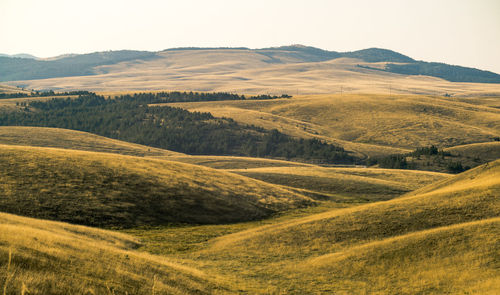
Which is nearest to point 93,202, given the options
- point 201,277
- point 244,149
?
point 201,277

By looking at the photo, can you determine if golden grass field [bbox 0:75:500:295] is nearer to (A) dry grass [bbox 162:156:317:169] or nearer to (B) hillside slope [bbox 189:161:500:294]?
(B) hillside slope [bbox 189:161:500:294]

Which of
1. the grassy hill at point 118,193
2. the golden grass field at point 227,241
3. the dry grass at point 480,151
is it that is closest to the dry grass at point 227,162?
the grassy hill at point 118,193

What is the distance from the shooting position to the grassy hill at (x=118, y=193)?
179 feet

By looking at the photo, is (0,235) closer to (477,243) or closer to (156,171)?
(477,243)

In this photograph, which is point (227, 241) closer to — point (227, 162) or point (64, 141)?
point (227, 162)

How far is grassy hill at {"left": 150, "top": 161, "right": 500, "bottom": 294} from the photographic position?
30375 millimetres

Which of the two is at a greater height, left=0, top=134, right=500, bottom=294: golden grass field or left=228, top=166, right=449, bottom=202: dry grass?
left=0, top=134, right=500, bottom=294: golden grass field

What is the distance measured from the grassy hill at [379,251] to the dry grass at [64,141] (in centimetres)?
10661

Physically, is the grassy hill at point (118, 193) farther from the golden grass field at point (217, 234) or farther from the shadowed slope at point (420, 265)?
the shadowed slope at point (420, 265)

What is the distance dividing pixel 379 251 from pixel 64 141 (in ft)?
445

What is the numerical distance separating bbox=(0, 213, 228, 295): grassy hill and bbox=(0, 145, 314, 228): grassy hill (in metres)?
20.2

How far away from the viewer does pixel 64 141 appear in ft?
498

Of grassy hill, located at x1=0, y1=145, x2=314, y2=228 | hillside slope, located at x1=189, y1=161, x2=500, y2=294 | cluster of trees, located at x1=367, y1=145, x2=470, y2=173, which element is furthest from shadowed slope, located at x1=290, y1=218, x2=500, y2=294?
cluster of trees, located at x1=367, y1=145, x2=470, y2=173


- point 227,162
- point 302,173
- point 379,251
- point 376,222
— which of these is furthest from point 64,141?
point 379,251
